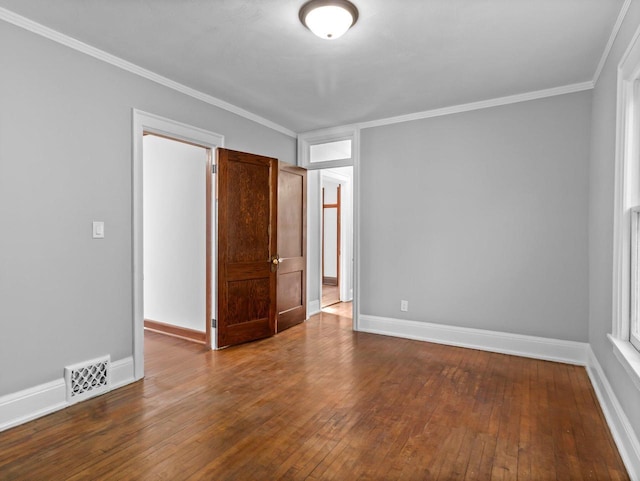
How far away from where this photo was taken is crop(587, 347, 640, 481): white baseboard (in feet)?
6.29

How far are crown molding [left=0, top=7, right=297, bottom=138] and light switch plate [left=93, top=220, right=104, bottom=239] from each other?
1.31m

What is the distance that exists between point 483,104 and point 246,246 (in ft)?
10.1

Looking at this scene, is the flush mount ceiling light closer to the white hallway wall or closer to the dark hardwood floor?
Result: the white hallway wall

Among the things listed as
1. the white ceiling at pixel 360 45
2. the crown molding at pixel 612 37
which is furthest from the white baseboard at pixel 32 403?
the crown molding at pixel 612 37

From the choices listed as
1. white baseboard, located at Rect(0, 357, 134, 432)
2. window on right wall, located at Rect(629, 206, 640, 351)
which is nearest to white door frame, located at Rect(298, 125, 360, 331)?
window on right wall, located at Rect(629, 206, 640, 351)

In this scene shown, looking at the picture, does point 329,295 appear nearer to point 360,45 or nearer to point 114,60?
point 360,45

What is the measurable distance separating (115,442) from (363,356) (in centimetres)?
231

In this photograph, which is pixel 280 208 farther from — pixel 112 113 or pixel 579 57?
pixel 579 57

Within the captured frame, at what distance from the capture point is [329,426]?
2410 mm

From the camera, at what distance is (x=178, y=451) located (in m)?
2.13

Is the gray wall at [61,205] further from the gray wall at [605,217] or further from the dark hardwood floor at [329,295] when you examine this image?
the dark hardwood floor at [329,295]

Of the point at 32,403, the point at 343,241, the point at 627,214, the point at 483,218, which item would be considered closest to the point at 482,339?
the point at 483,218

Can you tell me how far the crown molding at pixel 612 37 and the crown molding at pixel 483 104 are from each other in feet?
0.62

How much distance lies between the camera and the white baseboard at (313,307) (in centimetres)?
553
